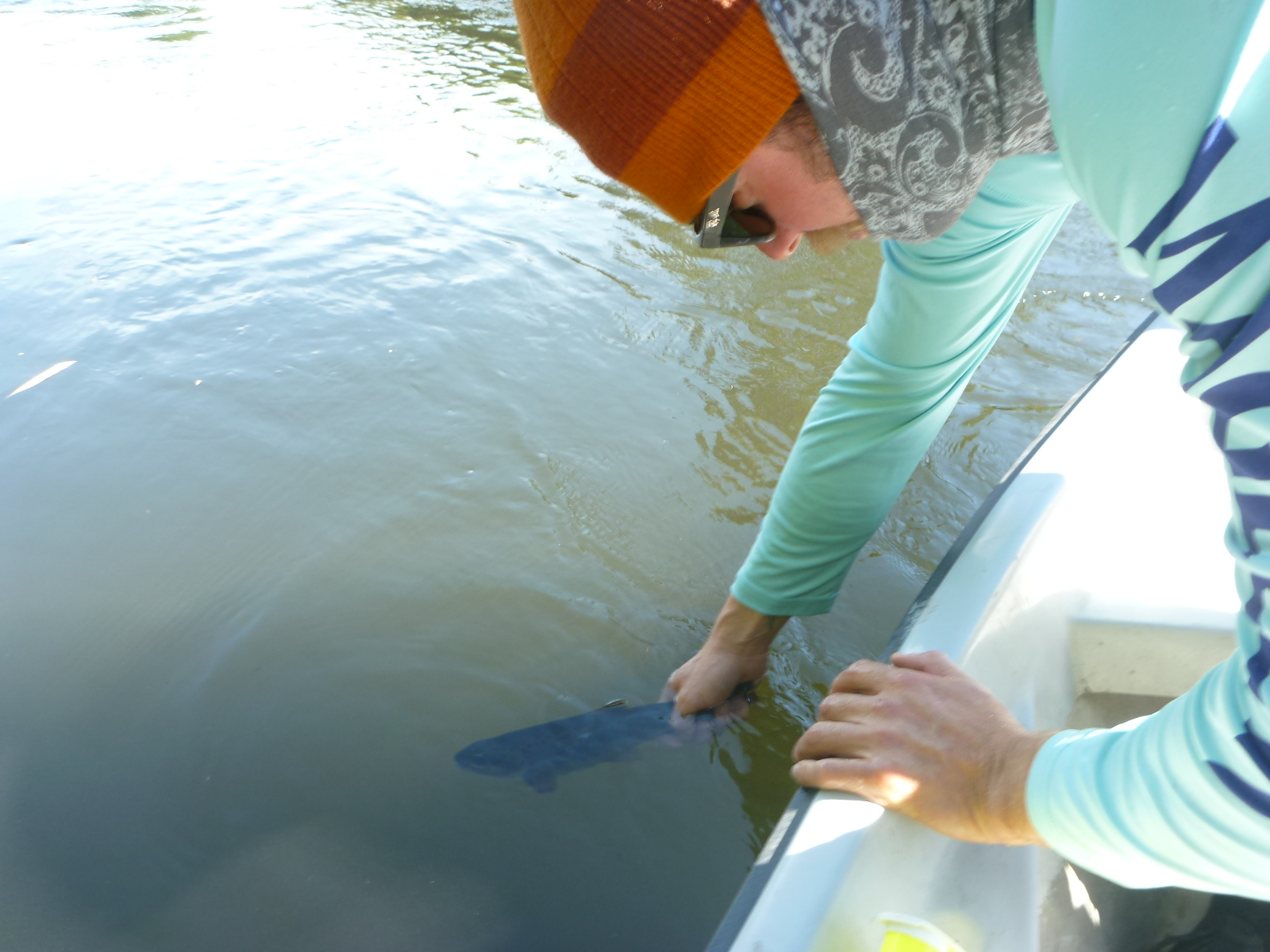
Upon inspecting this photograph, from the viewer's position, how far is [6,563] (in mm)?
2250

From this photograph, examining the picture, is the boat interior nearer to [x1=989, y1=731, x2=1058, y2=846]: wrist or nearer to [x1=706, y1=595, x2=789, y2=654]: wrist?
[x1=989, y1=731, x2=1058, y2=846]: wrist

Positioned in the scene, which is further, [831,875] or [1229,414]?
[831,875]

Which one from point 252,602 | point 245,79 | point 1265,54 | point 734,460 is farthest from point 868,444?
point 245,79

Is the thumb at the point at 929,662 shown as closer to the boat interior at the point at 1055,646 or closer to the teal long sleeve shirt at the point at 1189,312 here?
the boat interior at the point at 1055,646

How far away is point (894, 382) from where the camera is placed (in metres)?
1.47

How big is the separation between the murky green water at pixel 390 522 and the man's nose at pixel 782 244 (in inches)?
43.9

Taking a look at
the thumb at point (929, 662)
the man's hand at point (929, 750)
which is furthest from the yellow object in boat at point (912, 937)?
the thumb at point (929, 662)

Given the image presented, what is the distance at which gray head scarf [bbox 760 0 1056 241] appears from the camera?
77 centimetres

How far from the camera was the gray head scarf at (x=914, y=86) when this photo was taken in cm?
77

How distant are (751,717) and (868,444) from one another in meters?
0.68

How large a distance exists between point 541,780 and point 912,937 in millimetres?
975

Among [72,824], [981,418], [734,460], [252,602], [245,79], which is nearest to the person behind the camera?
[72,824]

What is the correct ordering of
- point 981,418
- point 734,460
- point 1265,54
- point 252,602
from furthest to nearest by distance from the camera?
point 981,418 < point 734,460 < point 252,602 < point 1265,54

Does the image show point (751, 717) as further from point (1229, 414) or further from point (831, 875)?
point (1229, 414)
